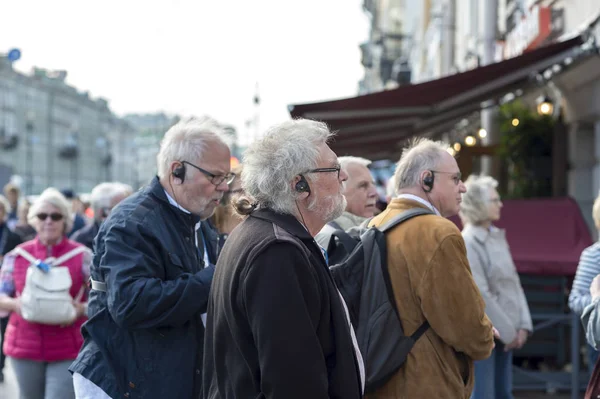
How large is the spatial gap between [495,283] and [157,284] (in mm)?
3359

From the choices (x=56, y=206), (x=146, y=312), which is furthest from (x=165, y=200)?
(x=56, y=206)

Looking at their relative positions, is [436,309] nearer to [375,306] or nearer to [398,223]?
[375,306]

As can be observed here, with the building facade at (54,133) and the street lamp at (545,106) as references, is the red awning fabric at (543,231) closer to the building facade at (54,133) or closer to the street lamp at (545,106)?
the street lamp at (545,106)

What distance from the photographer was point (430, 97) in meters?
9.63

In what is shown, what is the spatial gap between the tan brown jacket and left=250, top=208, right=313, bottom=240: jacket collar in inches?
47.3

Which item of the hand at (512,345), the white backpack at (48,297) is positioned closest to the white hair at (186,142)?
the white backpack at (48,297)

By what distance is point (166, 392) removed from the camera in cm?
352

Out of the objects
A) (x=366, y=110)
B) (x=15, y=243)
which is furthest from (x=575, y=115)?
(x=15, y=243)

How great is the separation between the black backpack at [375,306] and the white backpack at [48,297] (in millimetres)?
2046

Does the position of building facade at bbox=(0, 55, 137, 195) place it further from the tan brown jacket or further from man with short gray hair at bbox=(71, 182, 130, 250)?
the tan brown jacket

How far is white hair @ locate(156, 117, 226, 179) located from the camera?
3807mm

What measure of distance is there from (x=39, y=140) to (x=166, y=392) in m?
84.8

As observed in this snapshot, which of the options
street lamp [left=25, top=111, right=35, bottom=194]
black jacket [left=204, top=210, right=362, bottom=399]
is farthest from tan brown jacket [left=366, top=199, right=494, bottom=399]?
street lamp [left=25, top=111, right=35, bottom=194]

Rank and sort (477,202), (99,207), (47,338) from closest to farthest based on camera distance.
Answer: (47,338) → (477,202) → (99,207)
